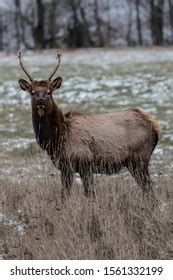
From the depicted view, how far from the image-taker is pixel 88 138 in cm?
980

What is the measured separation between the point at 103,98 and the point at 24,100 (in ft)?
→ 8.30

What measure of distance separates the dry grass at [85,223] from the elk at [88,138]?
0.32 m

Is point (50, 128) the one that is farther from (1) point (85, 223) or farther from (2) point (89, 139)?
(1) point (85, 223)

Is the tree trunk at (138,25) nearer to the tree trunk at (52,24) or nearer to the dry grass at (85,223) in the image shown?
the tree trunk at (52,24)

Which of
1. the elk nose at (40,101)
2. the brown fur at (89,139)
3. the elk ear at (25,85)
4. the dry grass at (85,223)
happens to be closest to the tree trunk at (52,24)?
the brown fur at (89,139)

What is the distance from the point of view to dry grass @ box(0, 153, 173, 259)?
7645 millimetres

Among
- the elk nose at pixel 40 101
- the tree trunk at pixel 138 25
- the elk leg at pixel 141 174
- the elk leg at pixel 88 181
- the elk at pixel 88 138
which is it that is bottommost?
the tree trunk at pixel 138 25

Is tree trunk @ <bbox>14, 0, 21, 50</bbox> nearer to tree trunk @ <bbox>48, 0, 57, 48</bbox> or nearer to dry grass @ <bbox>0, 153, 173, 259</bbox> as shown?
tree trunk @ <bbox>48, 0, 57, 48</bbox>

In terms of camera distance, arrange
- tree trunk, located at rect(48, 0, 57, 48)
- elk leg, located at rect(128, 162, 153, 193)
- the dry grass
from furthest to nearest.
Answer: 1. tree trunk, located at rect(48, 0, 57, 48)
2. elk leg, located at rect(128, 162, 153, 193)
3. the dry grass

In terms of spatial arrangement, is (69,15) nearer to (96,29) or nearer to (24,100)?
(96,29)

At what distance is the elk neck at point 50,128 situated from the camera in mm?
9641

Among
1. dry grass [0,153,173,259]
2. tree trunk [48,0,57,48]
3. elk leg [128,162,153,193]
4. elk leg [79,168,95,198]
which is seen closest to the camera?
dry grass [0,153,173,259]

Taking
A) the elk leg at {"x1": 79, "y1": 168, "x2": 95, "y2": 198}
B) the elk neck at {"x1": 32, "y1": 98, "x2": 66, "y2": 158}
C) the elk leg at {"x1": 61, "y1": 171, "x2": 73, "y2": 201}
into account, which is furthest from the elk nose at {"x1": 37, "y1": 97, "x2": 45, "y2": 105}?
the elk leg at {"x1": 79, "y1": 168, "x2": 95, "y2": 198}
